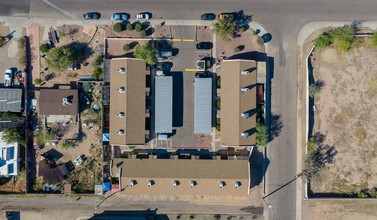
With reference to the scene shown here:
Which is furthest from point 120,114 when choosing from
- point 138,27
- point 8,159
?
point 8,159

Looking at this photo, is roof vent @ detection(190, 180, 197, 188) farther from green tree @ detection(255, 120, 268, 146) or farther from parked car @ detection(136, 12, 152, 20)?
parked car @ detection(136, 12, 152, 20)

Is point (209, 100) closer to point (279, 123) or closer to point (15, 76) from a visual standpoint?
point (279, 123)

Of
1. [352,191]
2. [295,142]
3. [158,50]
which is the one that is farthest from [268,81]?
[352,191]

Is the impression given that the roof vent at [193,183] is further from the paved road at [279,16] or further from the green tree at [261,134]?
the paved road at [279,16]

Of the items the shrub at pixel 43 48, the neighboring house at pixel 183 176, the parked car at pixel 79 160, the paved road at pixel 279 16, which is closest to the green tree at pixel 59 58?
the shrub at pixel 43 48

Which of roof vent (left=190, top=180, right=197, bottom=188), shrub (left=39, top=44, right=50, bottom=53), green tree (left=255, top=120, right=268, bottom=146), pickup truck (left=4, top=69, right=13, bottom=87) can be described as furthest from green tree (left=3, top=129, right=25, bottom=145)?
green tree (left=255, top=120, right=268, bottom=146)

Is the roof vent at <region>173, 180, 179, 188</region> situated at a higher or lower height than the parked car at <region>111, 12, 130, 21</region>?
lower
